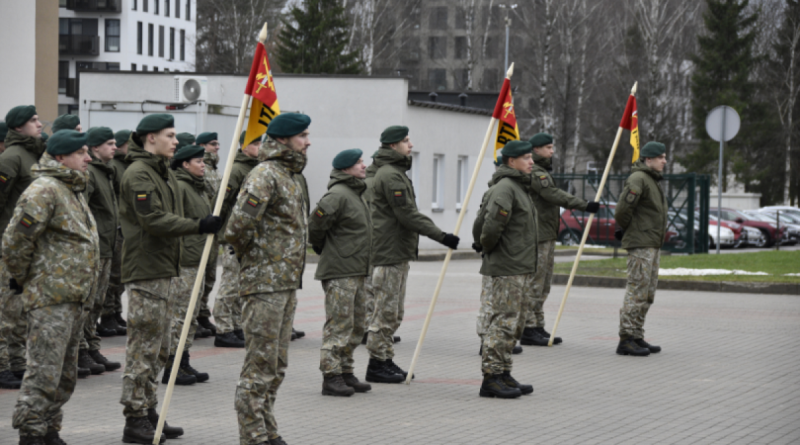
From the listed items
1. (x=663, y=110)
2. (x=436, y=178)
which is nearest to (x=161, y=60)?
(x=663, y=110)

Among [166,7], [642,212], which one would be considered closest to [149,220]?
[642,212]

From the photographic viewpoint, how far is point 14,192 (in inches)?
336

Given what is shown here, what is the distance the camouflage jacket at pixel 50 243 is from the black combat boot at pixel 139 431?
0.89 m

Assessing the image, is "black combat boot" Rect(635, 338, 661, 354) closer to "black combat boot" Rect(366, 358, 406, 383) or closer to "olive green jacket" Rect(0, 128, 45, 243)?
"black combat boot" Rect(366, 358, 406, 383)

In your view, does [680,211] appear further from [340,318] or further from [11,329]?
[11,329]

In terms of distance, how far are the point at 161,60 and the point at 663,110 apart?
4423 centimetres

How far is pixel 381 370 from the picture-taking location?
910cm

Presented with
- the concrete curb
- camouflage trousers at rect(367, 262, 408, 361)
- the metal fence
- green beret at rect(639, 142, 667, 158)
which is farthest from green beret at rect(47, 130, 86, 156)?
the metal fence

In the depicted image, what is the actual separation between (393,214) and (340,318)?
142 cm

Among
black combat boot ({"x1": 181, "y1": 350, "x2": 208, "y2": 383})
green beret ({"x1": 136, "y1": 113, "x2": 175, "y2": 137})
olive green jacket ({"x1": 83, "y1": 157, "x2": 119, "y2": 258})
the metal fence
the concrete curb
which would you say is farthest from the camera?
the metal fence

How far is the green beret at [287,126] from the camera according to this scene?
637 cm

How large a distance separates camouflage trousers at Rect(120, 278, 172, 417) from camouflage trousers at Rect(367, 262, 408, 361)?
2.80 metres

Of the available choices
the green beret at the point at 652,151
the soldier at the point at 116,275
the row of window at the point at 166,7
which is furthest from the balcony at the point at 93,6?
the green beret at the point at 652,151

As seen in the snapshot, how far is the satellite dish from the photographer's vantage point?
77.2 feet
